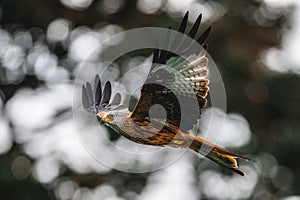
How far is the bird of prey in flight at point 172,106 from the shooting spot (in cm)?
260

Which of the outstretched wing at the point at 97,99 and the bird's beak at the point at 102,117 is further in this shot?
the outstretched wing at the point at 97,99

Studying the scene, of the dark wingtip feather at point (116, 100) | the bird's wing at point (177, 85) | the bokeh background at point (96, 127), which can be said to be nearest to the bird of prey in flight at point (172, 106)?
the bird's wing at point (177, 85)

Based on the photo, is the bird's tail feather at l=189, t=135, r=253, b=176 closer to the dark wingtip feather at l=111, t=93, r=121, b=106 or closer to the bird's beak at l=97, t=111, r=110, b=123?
the bird's beak at l=97, t=111, r=110, b=123

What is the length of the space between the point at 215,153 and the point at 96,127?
6.25 metres

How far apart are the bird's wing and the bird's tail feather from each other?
8 centimetres

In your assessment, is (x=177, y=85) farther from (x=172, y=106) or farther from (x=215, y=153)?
(x=215, y=153)

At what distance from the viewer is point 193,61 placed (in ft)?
9.35

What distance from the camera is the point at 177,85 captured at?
283cm

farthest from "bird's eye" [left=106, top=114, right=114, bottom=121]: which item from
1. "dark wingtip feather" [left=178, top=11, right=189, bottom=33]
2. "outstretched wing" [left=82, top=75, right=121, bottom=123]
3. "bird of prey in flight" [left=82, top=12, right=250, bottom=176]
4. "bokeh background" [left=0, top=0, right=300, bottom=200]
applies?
"bokeh background" [left=0, top=0, right=300, bottom=200]

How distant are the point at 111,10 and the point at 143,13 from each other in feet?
1.99

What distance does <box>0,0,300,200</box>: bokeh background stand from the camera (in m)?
8.98

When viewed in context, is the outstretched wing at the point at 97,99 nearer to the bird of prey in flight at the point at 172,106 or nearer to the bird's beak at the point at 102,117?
the bird of prey in flight at the point at 172,106

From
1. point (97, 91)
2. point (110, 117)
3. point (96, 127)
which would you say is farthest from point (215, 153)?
point (96, 127)

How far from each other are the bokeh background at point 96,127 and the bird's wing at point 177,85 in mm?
5891
